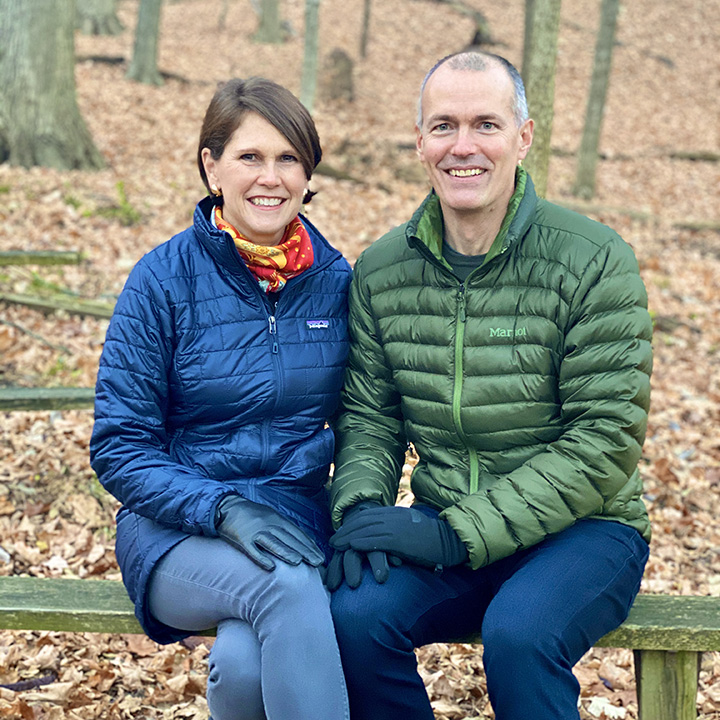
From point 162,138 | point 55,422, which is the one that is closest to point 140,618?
point 55,422

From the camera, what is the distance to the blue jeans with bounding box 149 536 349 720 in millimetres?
2316

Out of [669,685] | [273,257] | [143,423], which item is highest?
[273,257]

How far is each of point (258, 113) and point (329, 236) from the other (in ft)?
20.6

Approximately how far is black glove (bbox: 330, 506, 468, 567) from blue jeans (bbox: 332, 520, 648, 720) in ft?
0.29

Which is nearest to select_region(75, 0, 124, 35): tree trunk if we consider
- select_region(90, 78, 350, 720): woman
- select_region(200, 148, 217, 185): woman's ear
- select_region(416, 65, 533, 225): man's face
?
select_region(200, 148, 217, 185): woman's ear

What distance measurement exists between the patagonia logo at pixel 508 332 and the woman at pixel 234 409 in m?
0.58

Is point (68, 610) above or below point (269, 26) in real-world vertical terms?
below

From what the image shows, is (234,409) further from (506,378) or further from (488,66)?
(488,66)

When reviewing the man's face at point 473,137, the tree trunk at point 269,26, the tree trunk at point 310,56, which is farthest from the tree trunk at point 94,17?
the man's face at point 473,137

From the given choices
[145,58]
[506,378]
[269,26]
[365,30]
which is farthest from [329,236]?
[269,26]

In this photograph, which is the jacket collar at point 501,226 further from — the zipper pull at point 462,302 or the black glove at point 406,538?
the black glove at point 406,538

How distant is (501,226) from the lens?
283cm

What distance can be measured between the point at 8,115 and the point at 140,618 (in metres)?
8.80

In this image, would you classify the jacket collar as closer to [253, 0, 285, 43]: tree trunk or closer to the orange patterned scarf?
the orange patterned scarf
